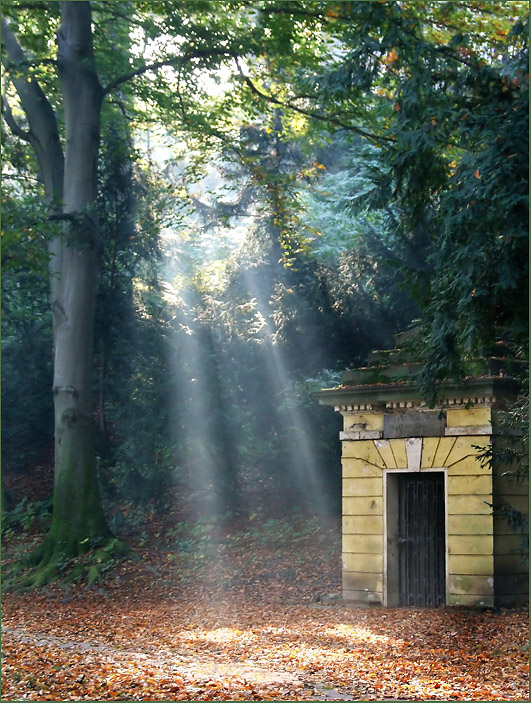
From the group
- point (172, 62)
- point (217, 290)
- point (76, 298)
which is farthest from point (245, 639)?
point (172, 62)

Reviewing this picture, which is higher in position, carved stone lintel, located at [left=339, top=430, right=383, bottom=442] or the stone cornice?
the stone cornice

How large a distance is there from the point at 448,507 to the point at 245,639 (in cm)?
308

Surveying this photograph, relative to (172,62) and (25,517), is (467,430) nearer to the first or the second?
(172,62)

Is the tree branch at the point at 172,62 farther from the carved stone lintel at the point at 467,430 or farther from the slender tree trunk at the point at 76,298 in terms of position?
the carved stone lintel at the point at 467,430

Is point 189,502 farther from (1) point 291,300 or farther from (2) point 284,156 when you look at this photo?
(2) point 284,156

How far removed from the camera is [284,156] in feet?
63.8

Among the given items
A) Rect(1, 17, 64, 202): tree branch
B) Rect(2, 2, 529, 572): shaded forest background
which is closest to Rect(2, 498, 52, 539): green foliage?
Rect(2, 2, 529, 572): shaded forest background

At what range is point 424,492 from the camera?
11.0 metres

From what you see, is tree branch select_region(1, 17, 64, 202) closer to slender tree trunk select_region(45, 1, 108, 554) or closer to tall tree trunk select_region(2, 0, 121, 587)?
tall tree trunk select_region(2, 0, 121, 587)

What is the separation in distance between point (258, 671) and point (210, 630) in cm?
290

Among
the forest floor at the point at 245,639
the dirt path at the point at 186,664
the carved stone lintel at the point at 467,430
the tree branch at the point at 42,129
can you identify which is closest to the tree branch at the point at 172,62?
the tree branch at the point at 42,129

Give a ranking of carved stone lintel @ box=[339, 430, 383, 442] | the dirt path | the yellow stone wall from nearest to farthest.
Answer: the dirt path → the yellow stone wall → carved stone lintel @ box=[339, 430, 383, 442]

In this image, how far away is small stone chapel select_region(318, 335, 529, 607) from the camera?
396 inches

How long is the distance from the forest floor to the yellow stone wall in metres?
0.40
